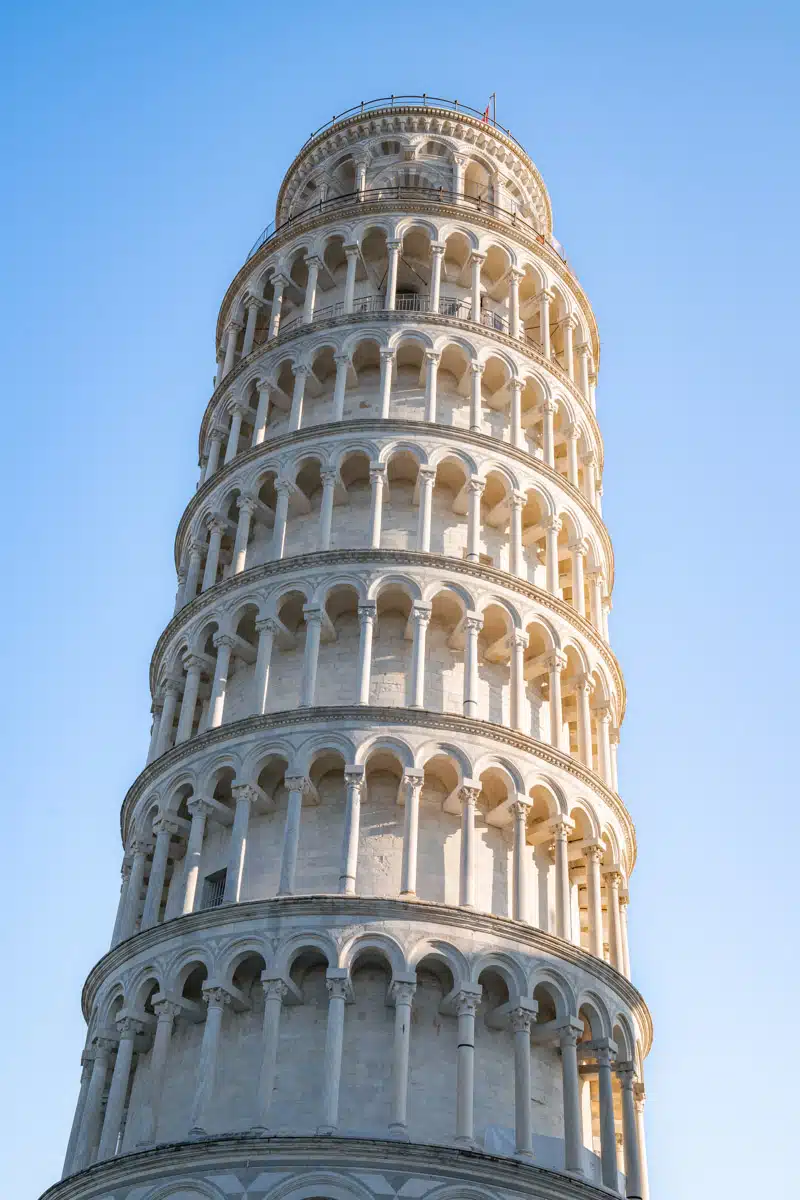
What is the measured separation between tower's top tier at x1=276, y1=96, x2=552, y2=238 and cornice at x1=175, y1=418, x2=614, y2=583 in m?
10.4

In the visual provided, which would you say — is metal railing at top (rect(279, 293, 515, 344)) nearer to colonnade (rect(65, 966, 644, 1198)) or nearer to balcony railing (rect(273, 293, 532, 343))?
balcony railing (rect(273, 293, 532, 343))

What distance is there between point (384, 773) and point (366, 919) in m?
4.01

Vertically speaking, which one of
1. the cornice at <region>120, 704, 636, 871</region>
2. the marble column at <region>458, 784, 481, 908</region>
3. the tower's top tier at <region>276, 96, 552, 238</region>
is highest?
the tower's top tier at <region>276, 96, 552, 238</region>

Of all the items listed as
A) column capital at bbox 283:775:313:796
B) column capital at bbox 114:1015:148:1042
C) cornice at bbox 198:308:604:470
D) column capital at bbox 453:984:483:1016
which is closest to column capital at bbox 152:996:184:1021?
column capital at bbox 114:1015:148:1042

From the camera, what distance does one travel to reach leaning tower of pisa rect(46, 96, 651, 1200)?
24.8 m

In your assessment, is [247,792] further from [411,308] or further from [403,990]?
[411,308]

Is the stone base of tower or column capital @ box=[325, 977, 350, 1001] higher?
column capital @ box=[325, 977, 350, 1001]

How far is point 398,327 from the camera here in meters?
35.9

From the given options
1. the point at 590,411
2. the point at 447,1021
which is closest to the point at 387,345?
the point at 590,411

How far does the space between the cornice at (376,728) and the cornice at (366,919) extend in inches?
150

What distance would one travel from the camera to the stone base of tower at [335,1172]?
22.8 m

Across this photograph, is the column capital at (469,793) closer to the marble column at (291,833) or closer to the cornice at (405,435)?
→ the marble column at (291,833)

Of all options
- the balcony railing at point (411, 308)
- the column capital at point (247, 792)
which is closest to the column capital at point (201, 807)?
the column capital at point (247, 792)

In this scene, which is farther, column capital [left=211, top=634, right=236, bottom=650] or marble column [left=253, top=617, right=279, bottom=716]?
column capital [left=211, top=634, right=236, bottom=650]
